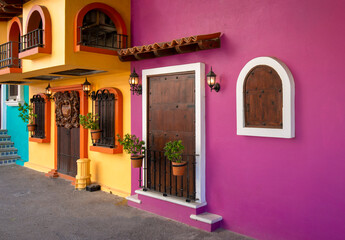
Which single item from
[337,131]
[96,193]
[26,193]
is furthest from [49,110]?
[337,131]

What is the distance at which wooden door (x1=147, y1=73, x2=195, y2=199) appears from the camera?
6156 millimetres

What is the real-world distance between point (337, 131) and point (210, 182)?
2.51 meters

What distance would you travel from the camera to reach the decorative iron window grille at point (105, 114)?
812 cm

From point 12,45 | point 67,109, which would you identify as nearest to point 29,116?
point 67,109

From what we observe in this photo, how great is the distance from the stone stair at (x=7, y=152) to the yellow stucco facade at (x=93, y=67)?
313 cm

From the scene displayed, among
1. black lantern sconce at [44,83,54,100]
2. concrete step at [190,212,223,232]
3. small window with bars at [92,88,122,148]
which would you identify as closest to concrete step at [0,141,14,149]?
black lantern sconce at [44,83,54,100]

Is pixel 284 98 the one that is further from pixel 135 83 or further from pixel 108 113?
pixel 108 113

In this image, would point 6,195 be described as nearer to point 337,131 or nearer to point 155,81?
point 155,81

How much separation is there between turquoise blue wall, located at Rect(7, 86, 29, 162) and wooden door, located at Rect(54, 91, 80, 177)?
292 centimetres

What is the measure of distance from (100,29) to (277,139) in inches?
204

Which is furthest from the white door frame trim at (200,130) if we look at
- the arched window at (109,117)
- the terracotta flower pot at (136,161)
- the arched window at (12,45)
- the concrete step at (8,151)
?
the concrete step at (8,151)

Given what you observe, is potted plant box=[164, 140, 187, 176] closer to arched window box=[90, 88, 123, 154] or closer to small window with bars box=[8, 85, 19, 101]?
arched window box=[90, 88, 123, 154]

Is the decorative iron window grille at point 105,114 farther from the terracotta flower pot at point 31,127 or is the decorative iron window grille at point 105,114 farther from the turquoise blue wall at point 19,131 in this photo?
the turquoise blue wall at point 19,131

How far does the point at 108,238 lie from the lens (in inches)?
210
